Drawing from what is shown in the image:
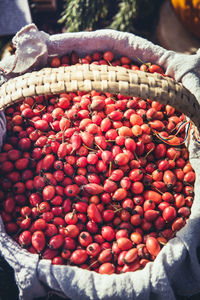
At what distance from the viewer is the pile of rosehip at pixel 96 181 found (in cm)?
163

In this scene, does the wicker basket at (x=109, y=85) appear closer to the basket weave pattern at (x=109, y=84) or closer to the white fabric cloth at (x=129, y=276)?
the basket weave pattern at (x=109, y=84)

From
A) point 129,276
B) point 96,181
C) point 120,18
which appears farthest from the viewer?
point 120,18

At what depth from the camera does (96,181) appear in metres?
1.79

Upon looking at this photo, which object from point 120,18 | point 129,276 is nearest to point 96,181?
point 129,276

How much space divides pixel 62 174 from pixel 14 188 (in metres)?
0.35

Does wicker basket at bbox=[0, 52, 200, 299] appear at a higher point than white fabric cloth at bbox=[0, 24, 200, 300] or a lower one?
higher

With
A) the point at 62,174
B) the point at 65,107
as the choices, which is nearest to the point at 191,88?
the point at 65,107

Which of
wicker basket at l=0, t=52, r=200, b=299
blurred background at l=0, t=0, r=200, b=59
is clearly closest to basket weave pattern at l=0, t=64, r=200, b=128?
wicker basket at l=0, t=52, r=200, b=299

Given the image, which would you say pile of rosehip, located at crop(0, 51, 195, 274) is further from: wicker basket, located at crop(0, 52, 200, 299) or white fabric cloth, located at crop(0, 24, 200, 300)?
wicker basket, located at crop(0, 52, 200, 299)

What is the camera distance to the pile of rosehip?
1.63 m

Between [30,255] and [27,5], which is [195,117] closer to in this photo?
[30,255]

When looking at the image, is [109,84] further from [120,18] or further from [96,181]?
[120,18]

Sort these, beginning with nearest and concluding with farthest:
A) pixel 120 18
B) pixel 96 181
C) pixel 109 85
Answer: pixel 109 85 < pixel 96 181 < pixel 120 18

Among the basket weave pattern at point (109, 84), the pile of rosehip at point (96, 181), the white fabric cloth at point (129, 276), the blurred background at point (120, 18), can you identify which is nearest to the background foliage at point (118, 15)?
the blurred background at point (120, 18)
